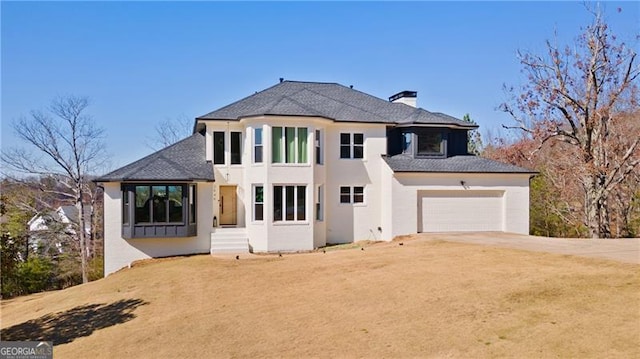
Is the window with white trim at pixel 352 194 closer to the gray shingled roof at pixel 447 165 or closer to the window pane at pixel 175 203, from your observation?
the gray shingled roof at pixel 447 165

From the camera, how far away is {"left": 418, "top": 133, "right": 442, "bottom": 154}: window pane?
73.7ft

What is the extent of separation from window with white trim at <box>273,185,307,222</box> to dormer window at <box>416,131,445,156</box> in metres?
6.80

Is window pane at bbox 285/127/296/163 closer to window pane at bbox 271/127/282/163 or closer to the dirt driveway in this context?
window pane at bbox 271/127/282/163

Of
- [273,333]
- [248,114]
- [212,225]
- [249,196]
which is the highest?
[248,114]

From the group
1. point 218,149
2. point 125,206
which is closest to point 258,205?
point 218,149

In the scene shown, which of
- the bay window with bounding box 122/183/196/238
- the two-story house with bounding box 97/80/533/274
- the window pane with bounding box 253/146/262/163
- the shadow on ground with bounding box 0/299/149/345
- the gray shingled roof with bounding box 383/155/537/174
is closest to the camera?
the shadow on ground with bounding box 0/299/149/345

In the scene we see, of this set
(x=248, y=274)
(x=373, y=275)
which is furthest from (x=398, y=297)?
(x=248, y=274)

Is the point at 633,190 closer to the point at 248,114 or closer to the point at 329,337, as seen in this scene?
→ the point at 248,114

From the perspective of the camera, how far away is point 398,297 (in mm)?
10594

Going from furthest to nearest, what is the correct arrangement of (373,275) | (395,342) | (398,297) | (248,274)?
(248,274)
(373,275)
(398,297)
(395,342)

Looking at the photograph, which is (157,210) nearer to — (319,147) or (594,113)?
(319,147)

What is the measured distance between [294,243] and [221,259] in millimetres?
3449

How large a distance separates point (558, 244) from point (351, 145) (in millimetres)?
10168

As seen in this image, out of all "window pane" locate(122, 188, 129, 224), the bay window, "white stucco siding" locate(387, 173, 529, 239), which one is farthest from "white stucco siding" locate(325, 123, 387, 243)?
Result: "window pane" locate(122, 188, 129, 224)
